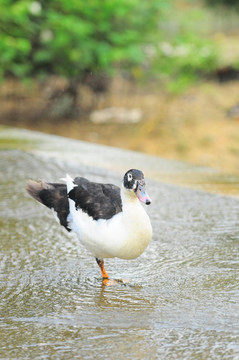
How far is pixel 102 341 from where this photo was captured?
2875 millimetres

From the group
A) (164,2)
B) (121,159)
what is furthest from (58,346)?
(164,2)

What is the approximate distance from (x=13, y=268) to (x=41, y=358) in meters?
1.33

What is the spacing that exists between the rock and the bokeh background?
0.08 ft

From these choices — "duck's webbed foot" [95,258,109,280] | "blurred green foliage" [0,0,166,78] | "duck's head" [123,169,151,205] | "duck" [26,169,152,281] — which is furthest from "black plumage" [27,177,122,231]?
"blurred green foliage" [0,0,166,78]

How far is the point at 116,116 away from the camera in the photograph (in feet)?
43.5

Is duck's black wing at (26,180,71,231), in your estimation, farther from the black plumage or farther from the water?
the water

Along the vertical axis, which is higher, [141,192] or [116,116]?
[116,116]

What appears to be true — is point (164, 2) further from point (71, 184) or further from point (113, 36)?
point (71, 184)

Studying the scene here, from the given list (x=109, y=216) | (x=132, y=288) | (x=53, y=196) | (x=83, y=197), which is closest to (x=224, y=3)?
(x=53, y=196)

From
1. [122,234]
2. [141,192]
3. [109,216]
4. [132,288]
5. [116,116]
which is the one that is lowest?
[132,288]

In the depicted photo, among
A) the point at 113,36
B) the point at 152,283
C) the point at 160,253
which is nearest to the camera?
the point at 152,283

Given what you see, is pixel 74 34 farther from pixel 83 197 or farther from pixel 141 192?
pixel 141 192

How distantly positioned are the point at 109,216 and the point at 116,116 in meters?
9.82

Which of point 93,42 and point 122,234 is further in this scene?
point 93,42
